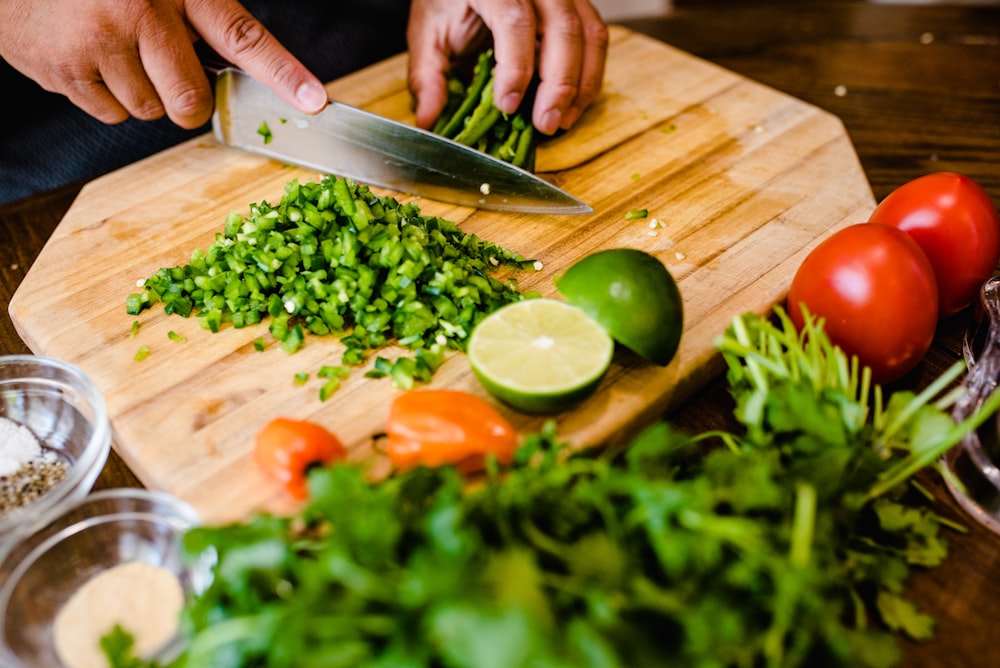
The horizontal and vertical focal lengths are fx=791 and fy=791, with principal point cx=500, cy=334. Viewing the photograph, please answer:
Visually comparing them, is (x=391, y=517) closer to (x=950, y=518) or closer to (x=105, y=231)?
(x=950, y=518)

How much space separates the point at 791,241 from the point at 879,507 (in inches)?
35.6

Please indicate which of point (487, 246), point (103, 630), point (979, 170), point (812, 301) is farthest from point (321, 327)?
point (979, 170)

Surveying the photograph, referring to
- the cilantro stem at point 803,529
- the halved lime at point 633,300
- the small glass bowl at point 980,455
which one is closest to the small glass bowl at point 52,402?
the halved lime at point 633,300

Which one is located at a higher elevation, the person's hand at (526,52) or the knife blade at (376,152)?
the person's hand at (526,52)

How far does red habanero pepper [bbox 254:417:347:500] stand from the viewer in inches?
59.3

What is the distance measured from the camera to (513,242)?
Result: 2.19m

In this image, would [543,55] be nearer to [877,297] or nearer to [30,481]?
[877,297]

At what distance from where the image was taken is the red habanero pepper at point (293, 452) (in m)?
1.51

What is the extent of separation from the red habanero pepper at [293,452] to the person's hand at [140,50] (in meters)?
1.08

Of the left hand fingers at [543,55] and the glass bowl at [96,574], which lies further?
the left hand fingers at [543,55]

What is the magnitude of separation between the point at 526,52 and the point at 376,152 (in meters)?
0.57

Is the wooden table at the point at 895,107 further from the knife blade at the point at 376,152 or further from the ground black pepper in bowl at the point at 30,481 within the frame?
the knife blade at the point at 376,152

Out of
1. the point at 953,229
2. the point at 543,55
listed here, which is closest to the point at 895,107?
the point at 953,229

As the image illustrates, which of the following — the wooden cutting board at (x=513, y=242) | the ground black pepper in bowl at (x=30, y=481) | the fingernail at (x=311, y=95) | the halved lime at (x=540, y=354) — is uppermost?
the fingernail at (x=311, y=95)
